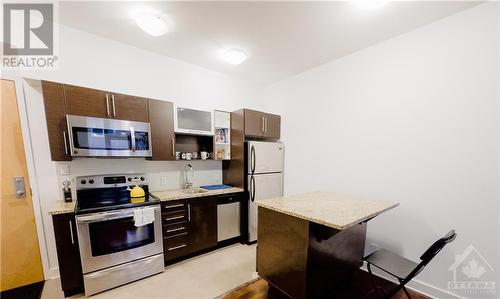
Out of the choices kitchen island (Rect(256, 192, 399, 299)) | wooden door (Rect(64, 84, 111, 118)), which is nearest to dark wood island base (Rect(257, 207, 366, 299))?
kitchen island (Rect(256, 192, 399, 299))

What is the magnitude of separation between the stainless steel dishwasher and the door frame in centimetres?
193

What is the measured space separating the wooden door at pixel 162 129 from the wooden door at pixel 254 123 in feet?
3.64

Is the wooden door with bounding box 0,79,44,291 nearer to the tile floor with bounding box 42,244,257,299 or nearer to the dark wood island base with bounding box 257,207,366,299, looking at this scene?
the tile floor with bounding box 42,244,257,299

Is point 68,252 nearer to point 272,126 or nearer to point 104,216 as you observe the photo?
point 104,216

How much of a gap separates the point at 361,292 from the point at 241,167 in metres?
2.07

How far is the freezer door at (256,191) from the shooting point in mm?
2992

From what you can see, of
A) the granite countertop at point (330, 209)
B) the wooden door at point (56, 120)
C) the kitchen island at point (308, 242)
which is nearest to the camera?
the granite countertop at point (330, 209)

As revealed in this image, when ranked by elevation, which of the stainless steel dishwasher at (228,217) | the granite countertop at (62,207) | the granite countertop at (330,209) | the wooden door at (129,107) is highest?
the wooden door at (129,107)

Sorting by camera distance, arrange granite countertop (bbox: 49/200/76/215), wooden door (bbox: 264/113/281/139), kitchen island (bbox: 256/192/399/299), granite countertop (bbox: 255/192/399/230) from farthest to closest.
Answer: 1. wooden door (bbox: 264/113/281/139)
2. granite countertop (bbox: 49/200/76/215)
3. kitchen island (bbox: 256/192/399/299)
4. granite countertop (bbox: 255/192/399/230)

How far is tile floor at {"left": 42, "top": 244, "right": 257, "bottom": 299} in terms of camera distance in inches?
75.4

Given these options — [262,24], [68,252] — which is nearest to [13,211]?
[68,252]

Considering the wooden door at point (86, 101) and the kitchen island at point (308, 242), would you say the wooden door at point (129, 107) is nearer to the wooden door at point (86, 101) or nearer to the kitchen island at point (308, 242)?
the wooden door at point (86, 101)

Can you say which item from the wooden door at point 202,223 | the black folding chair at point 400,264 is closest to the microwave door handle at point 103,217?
the wooden door at point 202,223

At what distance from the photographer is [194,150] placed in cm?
304
